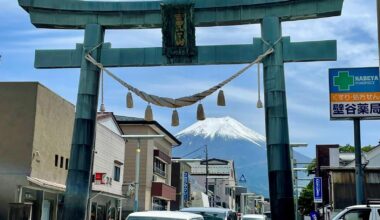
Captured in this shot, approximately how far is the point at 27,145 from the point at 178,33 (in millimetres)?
11266

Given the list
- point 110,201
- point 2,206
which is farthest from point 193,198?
point 2,206

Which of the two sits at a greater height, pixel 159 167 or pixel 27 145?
pixel 159 167

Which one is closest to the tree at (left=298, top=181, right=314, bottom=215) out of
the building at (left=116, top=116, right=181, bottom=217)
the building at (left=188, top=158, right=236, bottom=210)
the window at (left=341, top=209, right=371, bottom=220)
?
the building at (left=188, top=158, right=236, bottom=210)

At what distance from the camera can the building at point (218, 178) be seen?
9894cm

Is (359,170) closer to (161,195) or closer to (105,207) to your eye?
(105,207)

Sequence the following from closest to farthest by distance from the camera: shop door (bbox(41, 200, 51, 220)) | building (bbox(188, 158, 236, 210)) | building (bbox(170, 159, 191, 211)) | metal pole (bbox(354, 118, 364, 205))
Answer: metal pole (bbox(354, 118, 364, 205)) < shop door (bbox(41, 200, 51, 220)) < building (bbox(170, 159, 191, 211)) < building (bbox(188, 158, 236, 210))

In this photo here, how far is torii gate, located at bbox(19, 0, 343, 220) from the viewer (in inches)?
589

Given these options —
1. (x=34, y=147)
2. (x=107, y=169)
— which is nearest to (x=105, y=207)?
(x=107, y=169)

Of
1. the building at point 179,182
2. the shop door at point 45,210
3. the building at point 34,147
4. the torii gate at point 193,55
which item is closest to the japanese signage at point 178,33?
the torii gate at point 193,55

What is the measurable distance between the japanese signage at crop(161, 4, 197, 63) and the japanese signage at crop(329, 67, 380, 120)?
8736mm

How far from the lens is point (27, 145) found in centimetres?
2409

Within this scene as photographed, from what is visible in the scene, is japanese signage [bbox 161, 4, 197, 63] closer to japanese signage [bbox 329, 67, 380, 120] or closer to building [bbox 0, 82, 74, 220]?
japanese signage [bbox 329, 67, 380, 120]

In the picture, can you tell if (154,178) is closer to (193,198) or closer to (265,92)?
(193,198)

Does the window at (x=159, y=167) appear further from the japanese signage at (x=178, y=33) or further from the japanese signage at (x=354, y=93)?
Answer: the japanese signage at (x=178, y=33)
